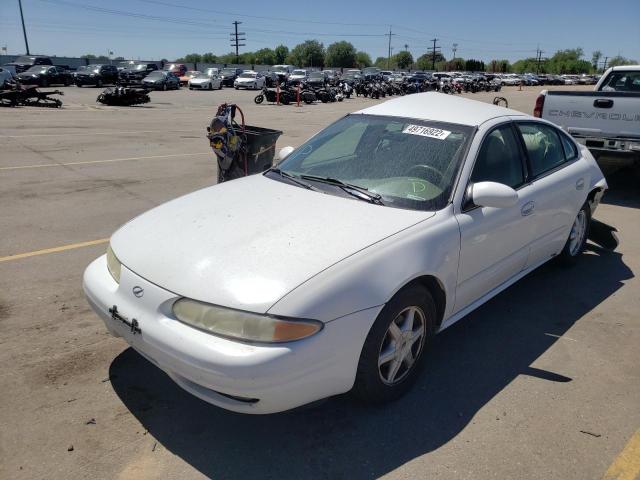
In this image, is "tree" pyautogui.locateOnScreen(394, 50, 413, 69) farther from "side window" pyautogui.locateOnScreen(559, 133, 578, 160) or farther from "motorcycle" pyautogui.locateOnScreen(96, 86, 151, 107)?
"side window" pyautogui.locateOnScreen(559, 133, 578, 160)

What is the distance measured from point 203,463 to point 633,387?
8.48ft

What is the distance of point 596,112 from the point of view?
Result: 759 centimetres

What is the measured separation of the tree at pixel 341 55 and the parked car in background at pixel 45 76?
330 feet

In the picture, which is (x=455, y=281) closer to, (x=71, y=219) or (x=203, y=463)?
(x=203, y=463)

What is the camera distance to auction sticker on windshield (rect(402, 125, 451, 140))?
355cm

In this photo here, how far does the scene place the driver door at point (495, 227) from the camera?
323cm

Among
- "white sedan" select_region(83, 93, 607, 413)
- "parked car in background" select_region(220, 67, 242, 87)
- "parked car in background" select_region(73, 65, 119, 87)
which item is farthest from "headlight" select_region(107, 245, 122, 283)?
"parked car in background" select_region(220, 67, 242, 87)

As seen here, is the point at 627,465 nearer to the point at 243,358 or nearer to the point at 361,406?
the point at 361,406

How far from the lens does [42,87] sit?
3391cm

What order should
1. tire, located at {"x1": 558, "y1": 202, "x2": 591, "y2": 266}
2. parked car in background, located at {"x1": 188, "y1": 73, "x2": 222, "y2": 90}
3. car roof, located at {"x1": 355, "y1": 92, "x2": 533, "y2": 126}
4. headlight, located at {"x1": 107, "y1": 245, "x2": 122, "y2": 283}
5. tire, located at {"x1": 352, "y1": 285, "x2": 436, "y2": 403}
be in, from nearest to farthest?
tire, located at {"x1": 352, "y1": 285, "x2": 436, "y2": 403} → headlight, located at {"x1": 107, "y1": 245, "x2": 122, "y2": 283} → car roof, located at {"x1": 355, "y1": 92, "x2": 533, "y2": 126} → tire, located at {"x1": 558, "y1": 202, "x2": 591, "y2": 266} → parked car in background, located at {"x1": 188, "y1": 73, "x2": 222, "y2": 90}

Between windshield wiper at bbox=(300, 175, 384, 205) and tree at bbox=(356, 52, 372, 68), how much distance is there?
13933cm

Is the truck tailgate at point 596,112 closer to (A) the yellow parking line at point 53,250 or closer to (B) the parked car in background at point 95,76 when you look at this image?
(A) the yellow parking line at point 53,250

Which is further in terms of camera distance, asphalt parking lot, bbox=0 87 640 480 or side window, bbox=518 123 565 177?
side window, bbox=518 123 565 177

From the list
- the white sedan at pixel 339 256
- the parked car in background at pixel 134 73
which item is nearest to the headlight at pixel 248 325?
the white sedan at pixel 339 256
